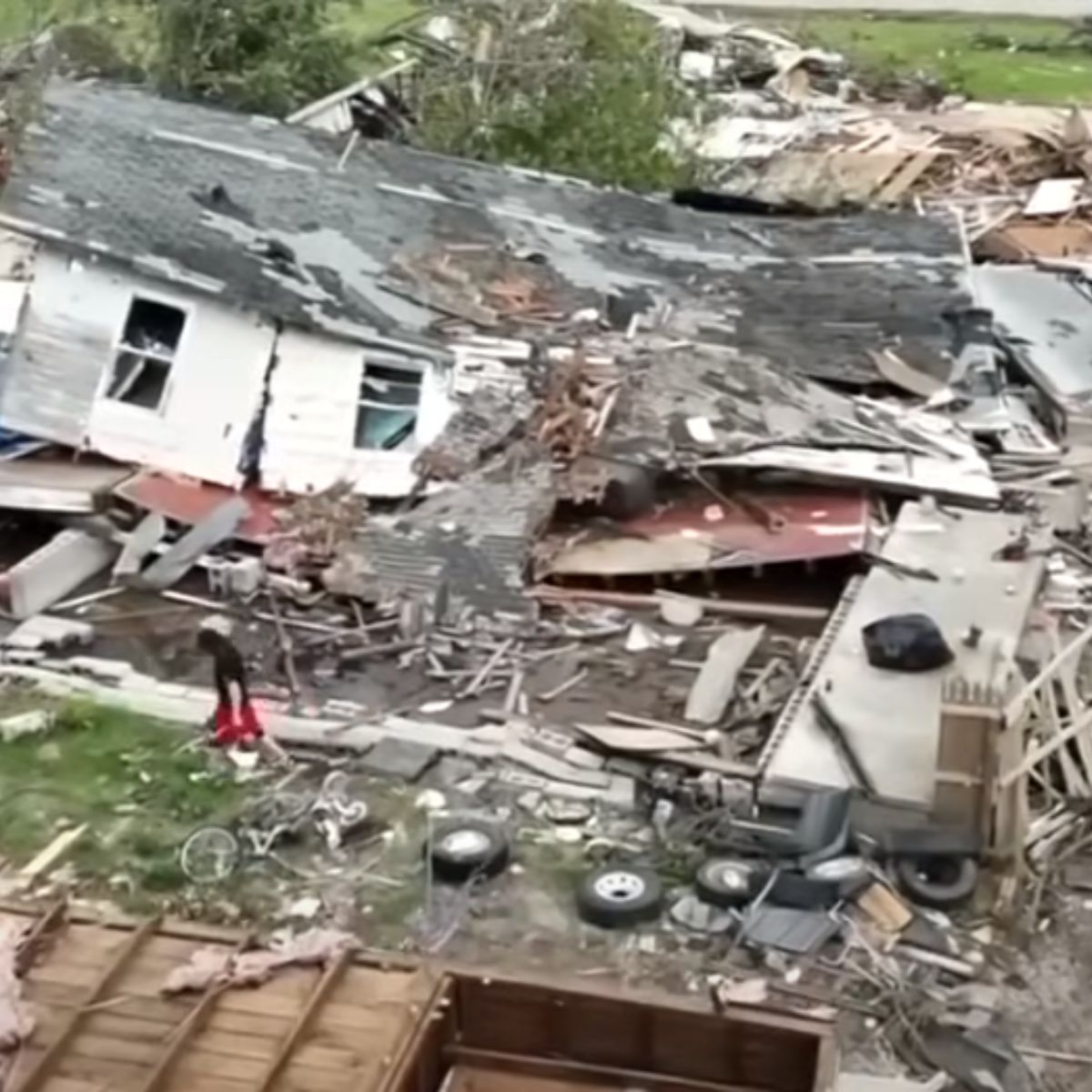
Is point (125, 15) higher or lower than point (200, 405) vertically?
higher

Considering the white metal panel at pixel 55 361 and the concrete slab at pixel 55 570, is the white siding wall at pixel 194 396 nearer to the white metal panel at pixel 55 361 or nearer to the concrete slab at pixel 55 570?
the white metal panel at pixel 55 361

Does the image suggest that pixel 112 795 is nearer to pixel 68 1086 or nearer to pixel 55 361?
pixel 68 1086

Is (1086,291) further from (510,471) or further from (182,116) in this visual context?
(182,116)

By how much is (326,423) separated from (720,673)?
438 cm

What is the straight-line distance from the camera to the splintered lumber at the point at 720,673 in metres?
13.3

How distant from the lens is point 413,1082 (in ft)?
27.7

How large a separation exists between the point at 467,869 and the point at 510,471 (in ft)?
15.9

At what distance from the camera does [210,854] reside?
38.9ft

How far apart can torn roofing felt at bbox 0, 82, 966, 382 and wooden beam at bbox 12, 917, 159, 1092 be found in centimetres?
817

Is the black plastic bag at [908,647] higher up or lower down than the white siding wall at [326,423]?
higher up

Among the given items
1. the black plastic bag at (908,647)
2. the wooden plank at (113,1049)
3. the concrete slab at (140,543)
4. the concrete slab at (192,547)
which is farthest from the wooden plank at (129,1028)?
the concrete slab at (140,543)

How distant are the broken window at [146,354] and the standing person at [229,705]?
13.8ft

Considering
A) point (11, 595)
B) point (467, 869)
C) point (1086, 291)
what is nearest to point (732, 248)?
point (1086, 291)

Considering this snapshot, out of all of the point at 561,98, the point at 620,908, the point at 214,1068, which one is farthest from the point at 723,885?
the point at 561,98
